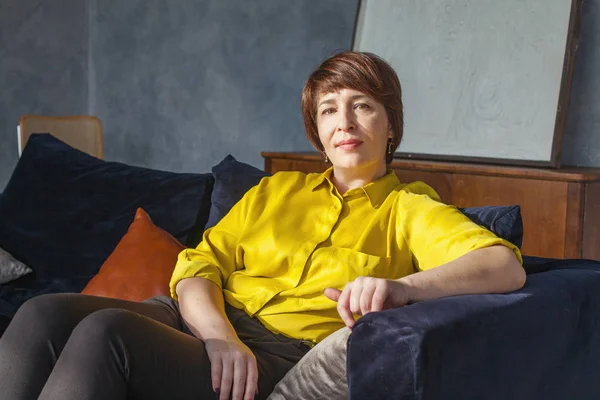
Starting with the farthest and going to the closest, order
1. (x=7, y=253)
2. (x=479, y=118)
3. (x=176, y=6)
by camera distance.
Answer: (x=176, y=6), (x=479, y=118), (x=7, y=253)

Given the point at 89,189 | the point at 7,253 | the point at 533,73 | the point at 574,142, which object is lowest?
the point at 7,253

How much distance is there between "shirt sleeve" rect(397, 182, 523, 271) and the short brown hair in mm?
191

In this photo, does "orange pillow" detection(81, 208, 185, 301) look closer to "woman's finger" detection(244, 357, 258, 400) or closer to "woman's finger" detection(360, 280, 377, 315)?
"woman's finger" detection(244, 357, 258, 400)

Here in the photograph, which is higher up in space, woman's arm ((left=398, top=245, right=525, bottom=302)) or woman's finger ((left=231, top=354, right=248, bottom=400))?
woman's arm ((left=398, top=245, right=525, bottom=302))

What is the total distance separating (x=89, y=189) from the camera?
2641mm

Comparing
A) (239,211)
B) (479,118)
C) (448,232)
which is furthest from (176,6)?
Result: (448,232)

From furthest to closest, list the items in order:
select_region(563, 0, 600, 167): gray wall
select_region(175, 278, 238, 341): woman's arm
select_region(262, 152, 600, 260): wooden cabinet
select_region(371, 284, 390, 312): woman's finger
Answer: select_region(563, 0, 600, 167): gray wall → select_region(262, 152, 600, 260): wooden cabinet → select_region(175, 278, 238, 341): woman's arm → select_region(371, 284, 390, 312): woman's finger

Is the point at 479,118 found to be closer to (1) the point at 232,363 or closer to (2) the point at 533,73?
(2) the point at 533,73

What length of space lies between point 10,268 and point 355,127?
47.2 inches

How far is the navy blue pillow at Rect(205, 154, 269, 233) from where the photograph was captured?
2309 millimetres

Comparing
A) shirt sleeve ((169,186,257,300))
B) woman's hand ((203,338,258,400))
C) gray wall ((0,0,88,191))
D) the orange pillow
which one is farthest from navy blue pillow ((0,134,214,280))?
gray wall ((0,0,88,191))

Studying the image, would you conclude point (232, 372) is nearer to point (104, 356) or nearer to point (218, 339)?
point (218, 339)

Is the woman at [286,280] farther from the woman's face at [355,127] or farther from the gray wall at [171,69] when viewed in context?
the gray wall at [171,69]

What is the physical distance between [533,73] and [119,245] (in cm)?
150
